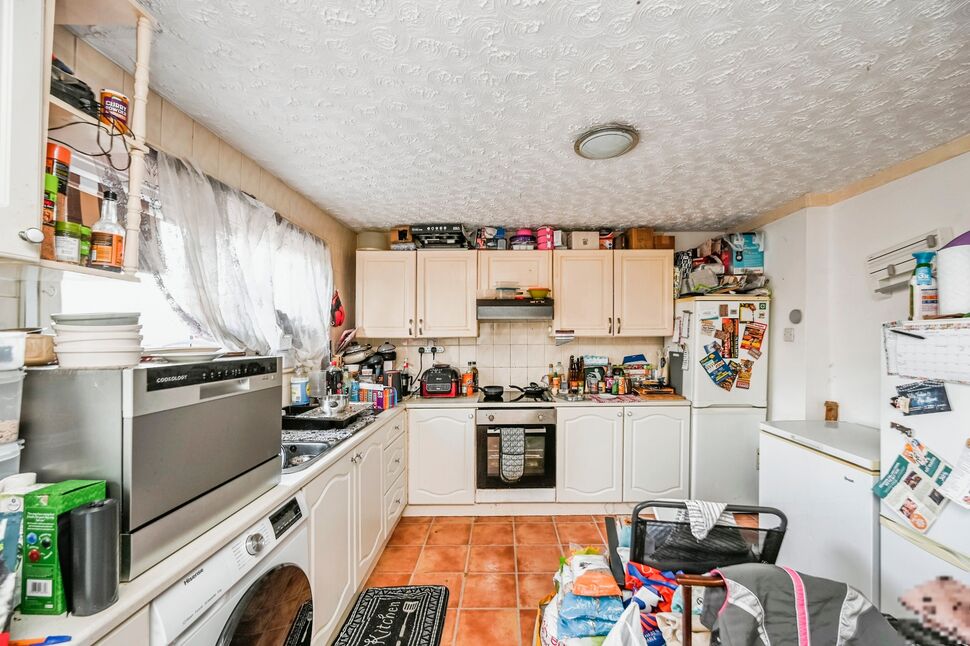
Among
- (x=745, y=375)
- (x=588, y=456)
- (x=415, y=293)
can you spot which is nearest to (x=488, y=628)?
(x=588, y=456)

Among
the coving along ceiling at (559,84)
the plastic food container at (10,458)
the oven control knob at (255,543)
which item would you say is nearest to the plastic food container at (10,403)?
the plastic food container at (10,458)

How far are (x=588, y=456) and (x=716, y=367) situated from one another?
1.22m

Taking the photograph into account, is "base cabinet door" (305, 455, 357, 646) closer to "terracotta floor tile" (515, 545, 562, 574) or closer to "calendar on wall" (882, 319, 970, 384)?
"terracotta floor tile" (515, 545, 562, 574)

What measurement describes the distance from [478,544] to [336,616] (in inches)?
42.3

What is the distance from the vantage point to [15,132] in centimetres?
68

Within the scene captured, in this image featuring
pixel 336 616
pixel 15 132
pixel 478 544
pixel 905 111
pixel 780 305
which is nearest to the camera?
pixel 15 132

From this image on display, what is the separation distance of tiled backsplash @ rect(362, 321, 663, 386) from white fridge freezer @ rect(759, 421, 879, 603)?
132 centimetres

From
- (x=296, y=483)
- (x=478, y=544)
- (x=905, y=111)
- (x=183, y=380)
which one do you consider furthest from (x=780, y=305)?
(x=183, y=380)

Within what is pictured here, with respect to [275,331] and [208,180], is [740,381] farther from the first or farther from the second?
[208,180]

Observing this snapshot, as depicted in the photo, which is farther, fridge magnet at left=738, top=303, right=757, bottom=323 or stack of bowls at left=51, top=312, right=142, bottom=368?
fridge magnet at left=738, top=303, right=757, bottom=323

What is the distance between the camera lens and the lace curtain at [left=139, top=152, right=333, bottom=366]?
4.53 feet

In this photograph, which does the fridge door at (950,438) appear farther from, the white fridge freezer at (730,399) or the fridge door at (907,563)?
the white fridge freezer at (730,399)

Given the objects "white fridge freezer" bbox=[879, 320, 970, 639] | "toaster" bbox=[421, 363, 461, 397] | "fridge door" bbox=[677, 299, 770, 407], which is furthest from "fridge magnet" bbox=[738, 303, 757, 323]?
"toaster" bbox=[421, 363, 461, 397]

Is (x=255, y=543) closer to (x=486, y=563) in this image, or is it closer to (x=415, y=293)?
(x=486, y=563)
